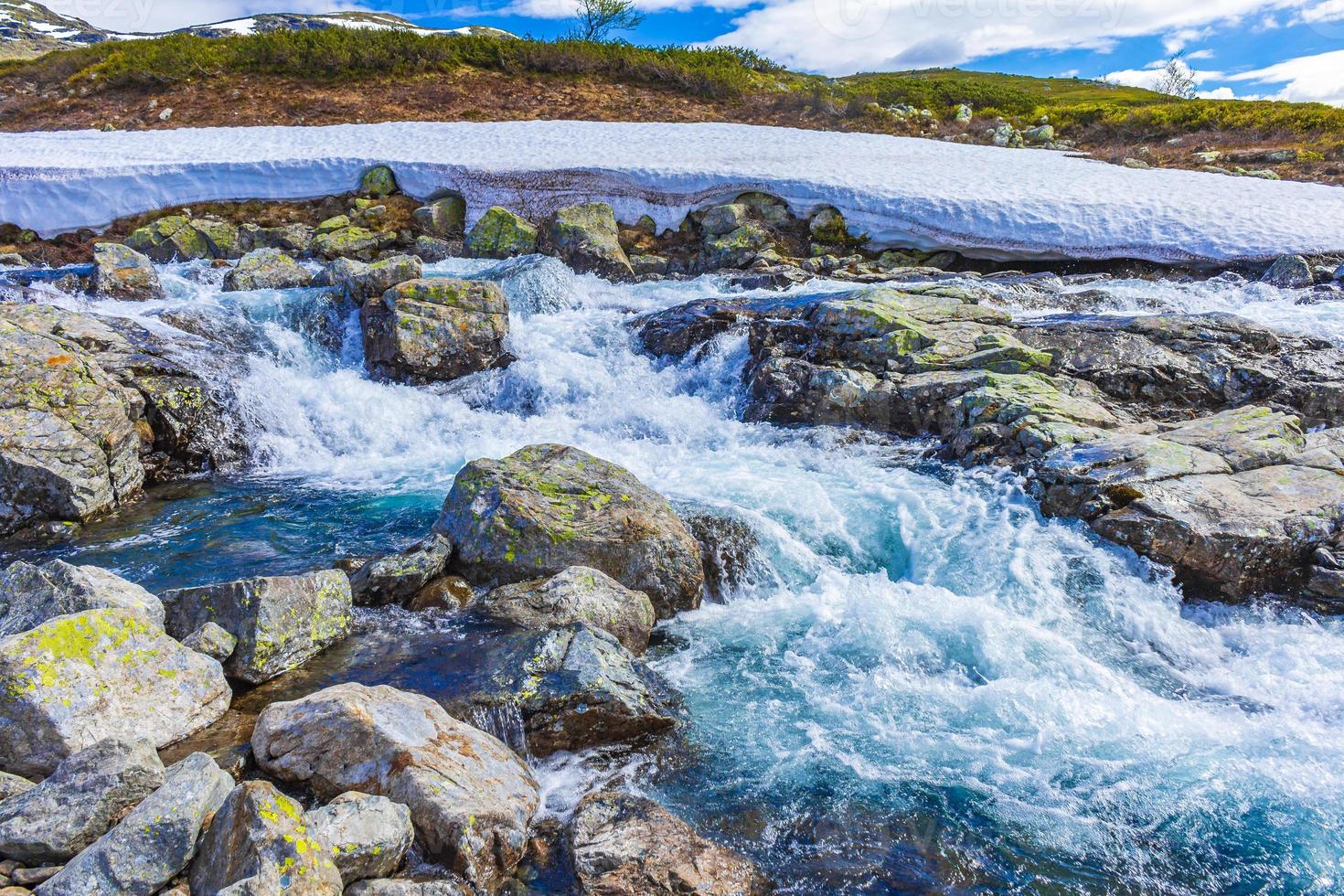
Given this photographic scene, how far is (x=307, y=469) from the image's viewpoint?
438 inches

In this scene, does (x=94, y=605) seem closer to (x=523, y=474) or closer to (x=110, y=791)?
(x=110, y=791)

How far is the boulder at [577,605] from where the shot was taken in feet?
21.6

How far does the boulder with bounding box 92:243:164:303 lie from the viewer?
46.5ft

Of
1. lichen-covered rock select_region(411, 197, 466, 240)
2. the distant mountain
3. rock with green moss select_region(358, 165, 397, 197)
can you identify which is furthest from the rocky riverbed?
the distant mountain

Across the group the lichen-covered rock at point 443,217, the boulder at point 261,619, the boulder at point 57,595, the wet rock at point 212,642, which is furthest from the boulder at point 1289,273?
the boulder at point 57,595

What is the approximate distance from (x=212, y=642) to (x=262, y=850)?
2.73 meters

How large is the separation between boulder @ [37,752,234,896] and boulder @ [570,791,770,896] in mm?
1970

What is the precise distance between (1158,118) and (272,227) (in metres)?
32.8

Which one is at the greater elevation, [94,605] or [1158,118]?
[1158,118]

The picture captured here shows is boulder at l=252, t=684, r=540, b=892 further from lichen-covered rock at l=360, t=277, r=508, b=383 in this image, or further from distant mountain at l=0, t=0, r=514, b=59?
distant mountain at l=0, t=0, r=514, b=59

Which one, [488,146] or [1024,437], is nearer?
[1024,437]

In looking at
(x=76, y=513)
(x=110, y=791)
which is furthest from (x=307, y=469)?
(x=110, y=791)

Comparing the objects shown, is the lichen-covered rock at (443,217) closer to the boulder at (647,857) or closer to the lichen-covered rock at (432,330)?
the lichen-covered rock at (432,330)

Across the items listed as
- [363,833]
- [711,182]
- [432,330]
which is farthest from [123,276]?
[363,833]
